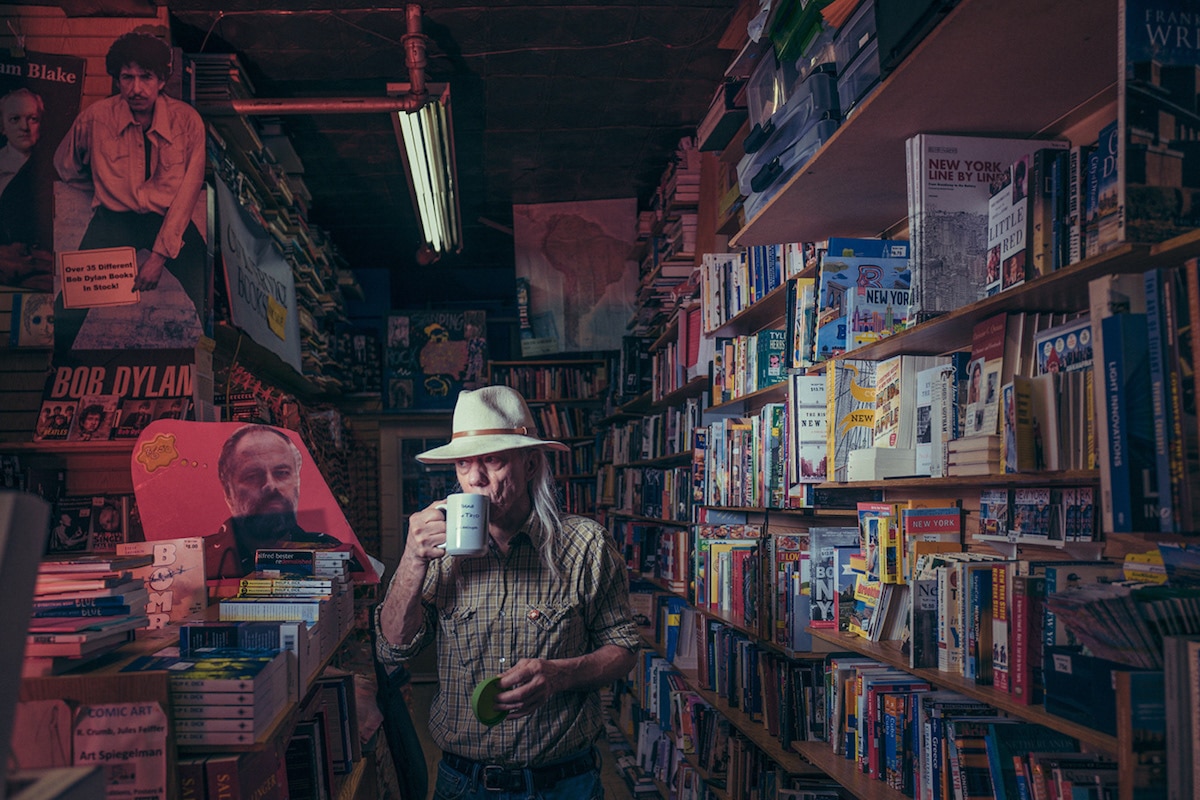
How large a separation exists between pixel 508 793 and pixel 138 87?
3.37 metres

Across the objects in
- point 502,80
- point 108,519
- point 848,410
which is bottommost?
point 108,519

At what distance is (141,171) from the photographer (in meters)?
3.68

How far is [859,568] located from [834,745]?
1.72 ft

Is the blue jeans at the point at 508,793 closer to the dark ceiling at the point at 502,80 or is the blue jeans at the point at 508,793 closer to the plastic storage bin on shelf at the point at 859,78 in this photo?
the plastic storage bin on shelf at the point at 859,78

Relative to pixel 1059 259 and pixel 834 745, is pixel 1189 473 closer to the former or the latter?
pixel 1059 259

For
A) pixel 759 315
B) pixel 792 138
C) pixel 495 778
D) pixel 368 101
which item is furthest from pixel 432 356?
pixel 495 778

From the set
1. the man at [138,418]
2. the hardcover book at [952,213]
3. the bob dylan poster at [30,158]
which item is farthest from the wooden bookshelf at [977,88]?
the bob dylan poster at [30,158]

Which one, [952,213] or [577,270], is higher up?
[577,270]

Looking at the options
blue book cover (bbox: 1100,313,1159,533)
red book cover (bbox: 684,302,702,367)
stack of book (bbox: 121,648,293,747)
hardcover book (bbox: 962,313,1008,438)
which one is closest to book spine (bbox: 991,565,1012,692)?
hardcover book (bbox: 962,313,1008,438)

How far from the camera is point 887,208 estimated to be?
2627 mm

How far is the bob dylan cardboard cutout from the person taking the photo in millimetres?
2615

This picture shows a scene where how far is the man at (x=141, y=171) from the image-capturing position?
3.61 meters

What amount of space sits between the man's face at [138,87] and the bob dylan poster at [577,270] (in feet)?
10.5

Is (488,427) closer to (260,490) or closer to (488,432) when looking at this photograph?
(488,432)
